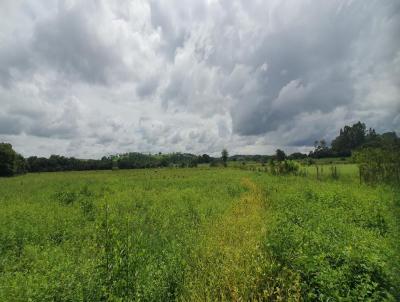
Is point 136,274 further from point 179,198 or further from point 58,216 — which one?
point 179,198

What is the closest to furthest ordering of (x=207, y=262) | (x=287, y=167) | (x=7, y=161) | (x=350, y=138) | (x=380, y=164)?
1. (x=207, y=262)
2. (x=380, y=164)
3. (x=287, y=167)
4. (x=7, y=161)
5. (x=350, y=138)

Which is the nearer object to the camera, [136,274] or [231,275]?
[136,274]

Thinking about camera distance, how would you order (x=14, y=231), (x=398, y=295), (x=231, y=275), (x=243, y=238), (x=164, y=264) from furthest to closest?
(x=14, y=231) → (x=243, y=238) → (x=164, y=264) → (x=231, y=275) → (x=398, y=295)

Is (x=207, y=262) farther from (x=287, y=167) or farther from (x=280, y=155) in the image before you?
(x=280, y=155)

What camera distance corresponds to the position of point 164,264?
6.36m

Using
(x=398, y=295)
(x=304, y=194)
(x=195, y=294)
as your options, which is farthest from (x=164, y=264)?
(x=304, y=194)

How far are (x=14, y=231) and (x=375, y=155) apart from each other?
2966 centimetres

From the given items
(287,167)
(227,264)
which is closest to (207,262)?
(227,264)

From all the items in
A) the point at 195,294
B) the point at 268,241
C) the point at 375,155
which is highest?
the point at 375,155

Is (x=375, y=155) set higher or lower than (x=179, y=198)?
higher

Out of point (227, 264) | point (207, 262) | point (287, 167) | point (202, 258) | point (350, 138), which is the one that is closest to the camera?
point (227, 264)

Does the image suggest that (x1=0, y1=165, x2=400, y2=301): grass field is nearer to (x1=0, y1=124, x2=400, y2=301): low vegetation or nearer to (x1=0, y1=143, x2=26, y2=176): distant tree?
(x1=0, y1=124, x2=400, y2=301): low vegetation

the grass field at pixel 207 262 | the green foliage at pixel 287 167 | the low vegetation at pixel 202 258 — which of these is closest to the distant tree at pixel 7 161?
the green foliage at pixel 287 167

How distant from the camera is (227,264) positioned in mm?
6262
